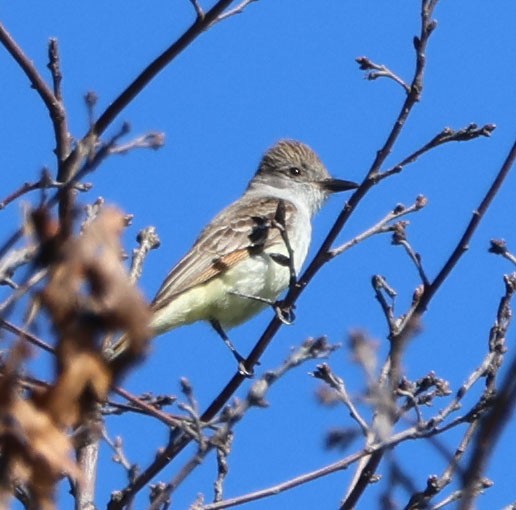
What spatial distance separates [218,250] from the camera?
9438 mm

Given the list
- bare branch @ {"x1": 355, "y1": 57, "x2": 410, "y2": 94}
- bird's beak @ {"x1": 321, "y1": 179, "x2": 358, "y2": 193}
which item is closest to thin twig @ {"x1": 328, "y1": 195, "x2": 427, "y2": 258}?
bare branch @ {"x1": 355, "y1": 57, "x2": 410, "y2": 94}

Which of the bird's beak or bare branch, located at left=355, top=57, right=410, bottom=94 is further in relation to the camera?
the bird's beak

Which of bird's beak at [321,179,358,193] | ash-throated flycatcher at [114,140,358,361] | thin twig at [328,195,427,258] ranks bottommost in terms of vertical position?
thin twig at [328,195,427,258]

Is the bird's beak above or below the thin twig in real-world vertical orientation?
above

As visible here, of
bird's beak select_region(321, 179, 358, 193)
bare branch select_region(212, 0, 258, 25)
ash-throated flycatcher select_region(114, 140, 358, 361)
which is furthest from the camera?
bird's beak select_region(321, 179, 358, 193)

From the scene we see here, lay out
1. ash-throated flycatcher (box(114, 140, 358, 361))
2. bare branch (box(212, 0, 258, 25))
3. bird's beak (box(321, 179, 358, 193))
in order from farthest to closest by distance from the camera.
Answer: bird's beak (box(321, 179, 358, 193))
ash-throated flycatcher (box(114, 140, 358, 361))
bare branch (box(212, 0, 258, 25))

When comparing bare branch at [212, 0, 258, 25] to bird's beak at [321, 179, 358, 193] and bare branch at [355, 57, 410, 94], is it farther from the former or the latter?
bird's beak at [321, 179, 358, 193]

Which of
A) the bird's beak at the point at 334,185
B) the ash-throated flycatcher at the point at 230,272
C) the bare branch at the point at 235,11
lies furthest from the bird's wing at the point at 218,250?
the bare branch at the point at 235,11

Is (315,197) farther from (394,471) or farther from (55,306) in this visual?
(55,306)

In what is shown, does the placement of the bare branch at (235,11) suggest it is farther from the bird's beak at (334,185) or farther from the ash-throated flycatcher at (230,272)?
the bird's beak at (334,185)

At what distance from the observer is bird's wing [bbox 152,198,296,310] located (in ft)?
29.5

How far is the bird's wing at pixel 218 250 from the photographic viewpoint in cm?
898

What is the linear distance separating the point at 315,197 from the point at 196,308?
237cm

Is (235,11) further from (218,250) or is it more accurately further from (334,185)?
(334,185)
